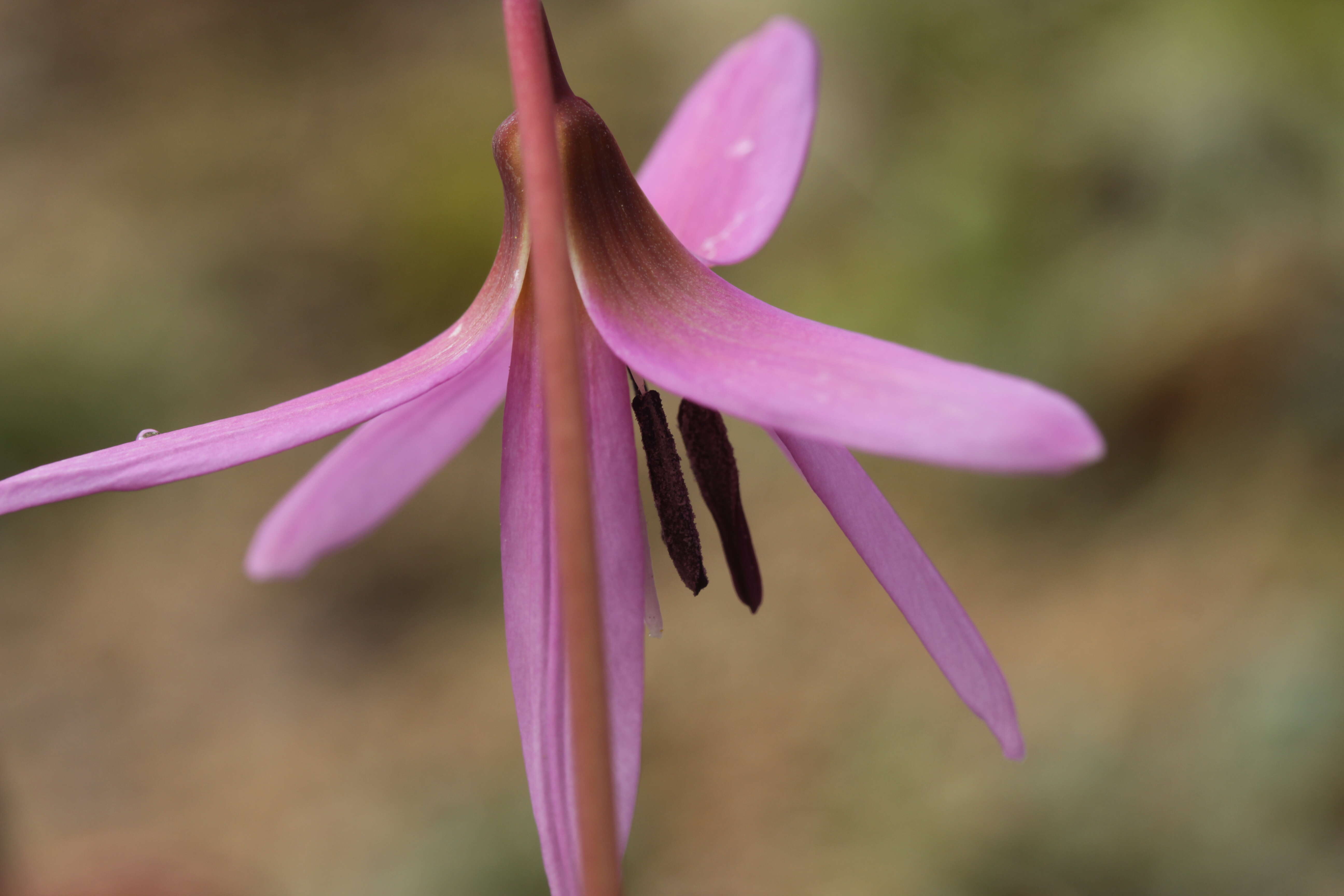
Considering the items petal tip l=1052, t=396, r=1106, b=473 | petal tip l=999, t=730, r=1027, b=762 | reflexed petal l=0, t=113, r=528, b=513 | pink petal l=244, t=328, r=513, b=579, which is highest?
petal tip l=1052, t=396, r=1106, b=473

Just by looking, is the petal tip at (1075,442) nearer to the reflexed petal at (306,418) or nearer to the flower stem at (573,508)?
the flower stem at (573,508)

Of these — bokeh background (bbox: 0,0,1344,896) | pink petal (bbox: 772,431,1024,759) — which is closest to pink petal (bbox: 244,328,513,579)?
pink petal (bbox: 772,431,1024,759)

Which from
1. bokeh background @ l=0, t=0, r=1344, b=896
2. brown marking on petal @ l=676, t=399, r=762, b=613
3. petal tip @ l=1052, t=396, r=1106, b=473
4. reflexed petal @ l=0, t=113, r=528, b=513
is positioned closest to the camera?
petal tip @ l=1052, t=396, r=1106, b=473

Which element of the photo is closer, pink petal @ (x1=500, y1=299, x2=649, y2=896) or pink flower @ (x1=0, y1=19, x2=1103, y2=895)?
pink flower @ (x1=0, y1=19, x2=1103, y2=895)

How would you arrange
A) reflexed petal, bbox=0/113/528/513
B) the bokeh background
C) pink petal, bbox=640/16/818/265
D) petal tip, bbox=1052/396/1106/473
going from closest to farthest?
petal tip, bbox=1052/396/1106/473 → reflexed petal, bbox=0/113/528/513 → pink petal, bbox=640/16/818/265 → the bokeh background

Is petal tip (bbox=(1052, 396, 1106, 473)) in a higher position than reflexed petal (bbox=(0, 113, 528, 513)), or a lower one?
higher

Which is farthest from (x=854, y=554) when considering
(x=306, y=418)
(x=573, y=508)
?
(x=573, y=508)

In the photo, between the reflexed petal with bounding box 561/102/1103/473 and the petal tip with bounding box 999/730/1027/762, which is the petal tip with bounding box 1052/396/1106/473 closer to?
the reflexed petal with bounding box 561/102/1103/473

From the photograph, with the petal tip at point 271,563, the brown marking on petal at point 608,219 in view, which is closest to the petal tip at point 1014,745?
the brown marking on petal at point 608,219
